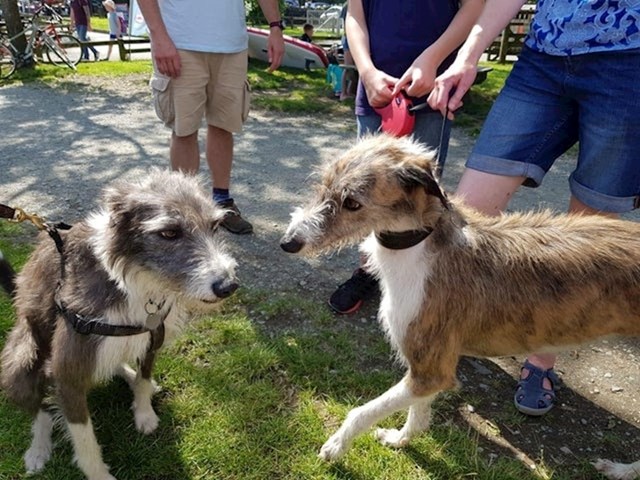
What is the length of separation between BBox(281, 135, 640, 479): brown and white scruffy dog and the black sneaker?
1.33m

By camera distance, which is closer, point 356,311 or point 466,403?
point 466,403

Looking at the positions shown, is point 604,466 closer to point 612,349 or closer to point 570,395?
point 570,395

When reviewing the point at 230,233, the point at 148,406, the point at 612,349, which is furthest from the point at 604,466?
the point at 230,233

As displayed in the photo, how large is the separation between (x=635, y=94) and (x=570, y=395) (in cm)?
187

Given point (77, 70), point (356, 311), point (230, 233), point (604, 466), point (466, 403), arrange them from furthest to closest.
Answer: point (77, 70)
point (230, 233)
point (356, 311)
point (466, 403)
point (604, 466)

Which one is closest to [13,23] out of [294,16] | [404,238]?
[404,238]

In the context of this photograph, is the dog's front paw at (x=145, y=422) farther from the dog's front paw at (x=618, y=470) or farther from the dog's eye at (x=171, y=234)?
the dog's front paw at (x=618, y=470)

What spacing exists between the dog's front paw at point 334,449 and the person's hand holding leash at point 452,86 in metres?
1.80

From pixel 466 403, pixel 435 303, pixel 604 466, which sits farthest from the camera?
pixel 466 403

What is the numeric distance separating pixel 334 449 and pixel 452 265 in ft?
3.81

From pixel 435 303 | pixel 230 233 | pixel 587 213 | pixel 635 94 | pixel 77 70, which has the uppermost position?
pixel 635 94

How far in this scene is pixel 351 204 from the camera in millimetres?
2467

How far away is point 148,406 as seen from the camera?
297 centimetres

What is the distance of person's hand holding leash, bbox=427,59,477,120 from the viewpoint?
2693 millimetres
